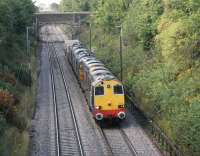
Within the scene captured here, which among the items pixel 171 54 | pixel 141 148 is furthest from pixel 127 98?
pixel 141 148

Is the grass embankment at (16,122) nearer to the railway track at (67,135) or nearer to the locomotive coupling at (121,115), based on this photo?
the railway track at (67,135)

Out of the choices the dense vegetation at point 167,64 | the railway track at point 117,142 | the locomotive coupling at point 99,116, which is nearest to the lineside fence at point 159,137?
the dense vegetation at point 167,64

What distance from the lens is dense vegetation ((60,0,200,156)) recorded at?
86.5ft

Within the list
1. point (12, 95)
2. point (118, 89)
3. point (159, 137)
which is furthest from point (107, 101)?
point (12, 95)

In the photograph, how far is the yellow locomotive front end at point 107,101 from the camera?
1228 inches

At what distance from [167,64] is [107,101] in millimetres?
7322

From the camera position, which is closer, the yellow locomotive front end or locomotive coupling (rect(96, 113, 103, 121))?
locomotive coupling (rect(96, 113, 103, 121))

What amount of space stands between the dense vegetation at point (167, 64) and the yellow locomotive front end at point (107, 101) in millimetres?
2624

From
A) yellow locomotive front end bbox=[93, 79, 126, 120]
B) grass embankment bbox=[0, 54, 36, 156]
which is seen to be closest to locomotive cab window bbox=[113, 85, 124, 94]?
yellow locomotive front end bbox=[93, 79, 126, 120]

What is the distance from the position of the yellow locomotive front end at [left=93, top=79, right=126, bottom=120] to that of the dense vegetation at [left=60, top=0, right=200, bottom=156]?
2.62 meters

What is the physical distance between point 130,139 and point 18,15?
126 ft

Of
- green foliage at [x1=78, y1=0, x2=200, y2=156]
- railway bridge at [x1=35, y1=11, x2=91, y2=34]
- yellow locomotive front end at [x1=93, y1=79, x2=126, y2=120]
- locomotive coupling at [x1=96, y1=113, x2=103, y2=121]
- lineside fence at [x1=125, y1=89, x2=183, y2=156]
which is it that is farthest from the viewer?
railway bridge at [x1=35, y1=11, x2=91, y2=34]

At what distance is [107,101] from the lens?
3125 cm

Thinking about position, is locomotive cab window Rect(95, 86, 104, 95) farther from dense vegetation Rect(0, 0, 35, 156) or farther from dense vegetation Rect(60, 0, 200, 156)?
dense vegetation Rect(0, 0, 35, 156)
